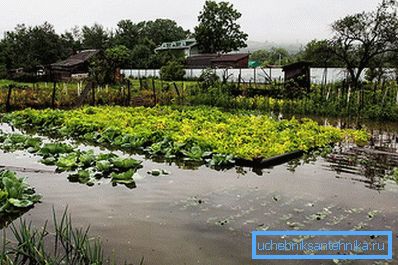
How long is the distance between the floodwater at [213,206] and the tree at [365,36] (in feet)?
46.7

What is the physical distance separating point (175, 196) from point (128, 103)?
1275cm

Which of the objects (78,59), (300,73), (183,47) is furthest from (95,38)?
(300,73)

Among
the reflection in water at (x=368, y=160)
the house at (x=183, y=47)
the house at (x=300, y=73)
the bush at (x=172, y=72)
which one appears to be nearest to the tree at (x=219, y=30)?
the house at (x=183, y=47)

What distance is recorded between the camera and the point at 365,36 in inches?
807

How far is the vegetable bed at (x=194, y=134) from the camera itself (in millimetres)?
8195

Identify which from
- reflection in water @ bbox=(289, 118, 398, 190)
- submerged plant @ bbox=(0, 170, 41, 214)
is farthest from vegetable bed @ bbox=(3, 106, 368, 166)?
submerged plant @ bbox=(0, 170, 41, 214)

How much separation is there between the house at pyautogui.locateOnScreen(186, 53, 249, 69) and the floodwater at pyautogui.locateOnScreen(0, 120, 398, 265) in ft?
114

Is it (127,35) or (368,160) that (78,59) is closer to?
(127,35)

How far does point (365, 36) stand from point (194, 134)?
49.5 feet

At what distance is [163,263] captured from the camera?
12.6 feet

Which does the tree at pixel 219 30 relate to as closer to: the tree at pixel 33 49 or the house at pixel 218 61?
the house at pixel 218 61

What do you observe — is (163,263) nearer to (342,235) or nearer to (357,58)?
(342,235)

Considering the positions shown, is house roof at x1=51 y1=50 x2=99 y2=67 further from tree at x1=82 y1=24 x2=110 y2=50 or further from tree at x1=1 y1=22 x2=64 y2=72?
tree at x1=82 y1=24 x2=110 y2=50

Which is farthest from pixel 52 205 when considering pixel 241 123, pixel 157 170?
pixel 241 123
